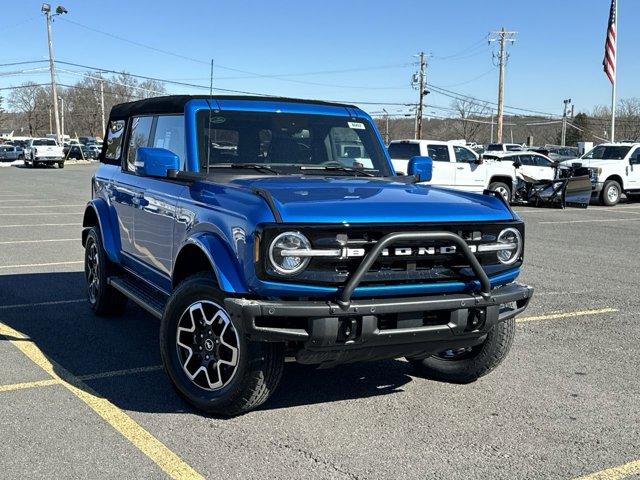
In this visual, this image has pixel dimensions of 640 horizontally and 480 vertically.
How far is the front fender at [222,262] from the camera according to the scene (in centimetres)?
381

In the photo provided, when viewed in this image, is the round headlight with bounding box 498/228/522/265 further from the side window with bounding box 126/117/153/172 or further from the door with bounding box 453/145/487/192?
the door with bounding box 453/145/487/192

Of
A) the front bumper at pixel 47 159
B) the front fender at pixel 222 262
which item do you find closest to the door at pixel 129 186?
the front fender at pixel 222 262

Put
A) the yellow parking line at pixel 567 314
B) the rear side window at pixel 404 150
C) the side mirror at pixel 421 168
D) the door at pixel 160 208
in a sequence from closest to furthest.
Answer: the door at pixel 160 208 < the side mirror at pixel 421 168 < the yellow parking line at pixel 567 314 < the rear side window at pixel 404 150

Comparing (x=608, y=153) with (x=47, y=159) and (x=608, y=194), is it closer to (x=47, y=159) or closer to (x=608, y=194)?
(x=608, y=194)

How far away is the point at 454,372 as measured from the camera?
4.88m

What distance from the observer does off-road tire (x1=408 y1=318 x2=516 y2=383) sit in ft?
15.2

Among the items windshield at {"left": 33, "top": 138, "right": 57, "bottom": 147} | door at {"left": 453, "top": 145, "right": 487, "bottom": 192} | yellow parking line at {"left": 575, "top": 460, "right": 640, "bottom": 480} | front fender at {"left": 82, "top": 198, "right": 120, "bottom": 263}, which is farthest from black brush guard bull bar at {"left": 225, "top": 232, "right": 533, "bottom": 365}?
windshield at {"left": 33, "top": 138, "right": 57, "bottom": 147}

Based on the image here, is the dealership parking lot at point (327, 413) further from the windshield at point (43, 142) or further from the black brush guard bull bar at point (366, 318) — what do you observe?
the windshield at point (43, 142)

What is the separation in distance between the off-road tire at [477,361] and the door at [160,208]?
→ 6.60ft

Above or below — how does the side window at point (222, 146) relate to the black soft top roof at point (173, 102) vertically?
below

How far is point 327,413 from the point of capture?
4.28 m

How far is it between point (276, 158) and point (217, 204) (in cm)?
111

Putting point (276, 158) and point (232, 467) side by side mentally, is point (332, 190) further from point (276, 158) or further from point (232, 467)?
point (232, 467)

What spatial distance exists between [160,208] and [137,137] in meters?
1.38
